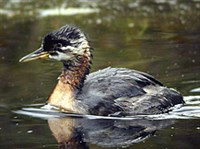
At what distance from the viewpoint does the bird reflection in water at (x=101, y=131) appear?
28.2 feet

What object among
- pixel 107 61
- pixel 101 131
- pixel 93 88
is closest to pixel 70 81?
pixel 93 88

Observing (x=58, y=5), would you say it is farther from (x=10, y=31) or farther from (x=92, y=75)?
(x=92, y=75)

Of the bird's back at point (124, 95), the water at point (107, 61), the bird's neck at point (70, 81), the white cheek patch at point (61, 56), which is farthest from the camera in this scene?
the white cheek patch at point (61, 56)

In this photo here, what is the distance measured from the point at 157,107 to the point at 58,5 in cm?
1022

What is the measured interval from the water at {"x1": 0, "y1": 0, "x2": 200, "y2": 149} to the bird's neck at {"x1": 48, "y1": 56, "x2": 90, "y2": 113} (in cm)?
42

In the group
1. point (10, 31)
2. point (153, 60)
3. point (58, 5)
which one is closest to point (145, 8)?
point (58, 5)

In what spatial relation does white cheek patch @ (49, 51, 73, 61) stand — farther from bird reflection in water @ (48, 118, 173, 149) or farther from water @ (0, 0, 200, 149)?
bird reflection in water @ (48, 118, 173, 149)

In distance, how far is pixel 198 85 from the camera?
36.8 feet

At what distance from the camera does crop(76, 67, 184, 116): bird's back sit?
390 inches

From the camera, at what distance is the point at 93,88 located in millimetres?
→ 10055

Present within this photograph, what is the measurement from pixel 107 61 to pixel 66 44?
2952 millimetres

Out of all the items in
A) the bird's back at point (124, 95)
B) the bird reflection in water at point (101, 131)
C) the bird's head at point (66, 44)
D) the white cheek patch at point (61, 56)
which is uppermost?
the bird's head at point (66, 44)

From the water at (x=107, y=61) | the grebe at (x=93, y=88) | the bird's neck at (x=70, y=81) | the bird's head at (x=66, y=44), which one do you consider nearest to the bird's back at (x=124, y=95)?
the grebe at (x=93, y=88)

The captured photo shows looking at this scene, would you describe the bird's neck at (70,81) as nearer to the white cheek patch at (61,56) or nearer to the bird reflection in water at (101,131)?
the white cheek patch at (61,56)
